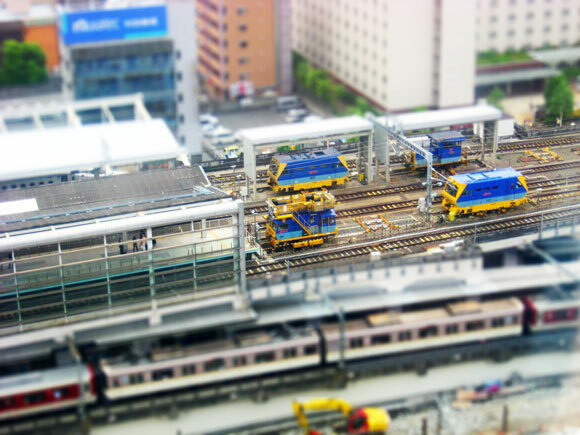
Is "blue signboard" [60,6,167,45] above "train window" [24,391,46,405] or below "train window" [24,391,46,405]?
above

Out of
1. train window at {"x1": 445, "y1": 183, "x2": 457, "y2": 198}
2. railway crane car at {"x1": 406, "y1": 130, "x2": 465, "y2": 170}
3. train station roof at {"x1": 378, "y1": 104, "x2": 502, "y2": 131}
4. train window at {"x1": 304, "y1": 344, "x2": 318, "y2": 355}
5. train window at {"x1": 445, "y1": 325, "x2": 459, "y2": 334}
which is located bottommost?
train window at {"x1": 304, "y1": 344, "x2": 318, "y2": 355}

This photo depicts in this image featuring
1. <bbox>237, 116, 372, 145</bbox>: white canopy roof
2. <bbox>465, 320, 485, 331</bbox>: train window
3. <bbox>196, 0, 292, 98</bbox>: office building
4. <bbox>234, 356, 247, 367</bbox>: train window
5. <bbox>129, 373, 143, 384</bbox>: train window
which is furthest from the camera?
<bbox>196, 0, 292, 98</bbox>: office building

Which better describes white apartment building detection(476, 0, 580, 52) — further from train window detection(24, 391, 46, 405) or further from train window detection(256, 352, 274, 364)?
train window detection(24, 391, 46, 405)

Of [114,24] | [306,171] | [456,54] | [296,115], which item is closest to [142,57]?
[114,24]

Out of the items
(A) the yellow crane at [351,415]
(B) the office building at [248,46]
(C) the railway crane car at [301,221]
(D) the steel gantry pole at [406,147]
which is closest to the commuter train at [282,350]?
(A) the yellow crane at [351,415]

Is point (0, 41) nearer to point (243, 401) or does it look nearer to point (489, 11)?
point (489, 11)

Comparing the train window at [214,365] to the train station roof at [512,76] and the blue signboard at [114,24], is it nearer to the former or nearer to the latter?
the blue signboard at [114,24]

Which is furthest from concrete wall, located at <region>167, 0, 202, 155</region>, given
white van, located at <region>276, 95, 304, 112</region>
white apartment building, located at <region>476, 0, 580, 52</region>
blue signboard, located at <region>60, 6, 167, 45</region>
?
white apartment building, located at <region>476, 0, 580, 52</region>
